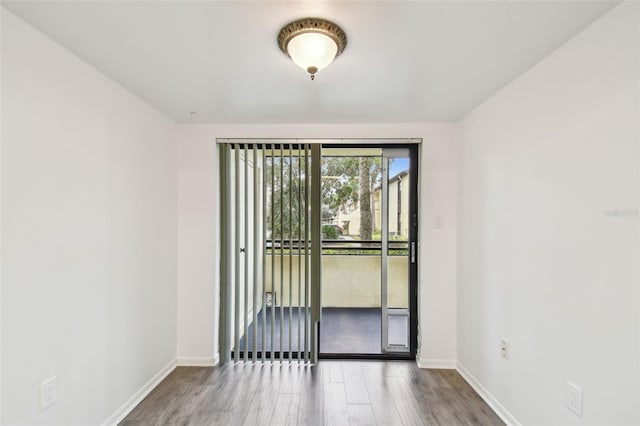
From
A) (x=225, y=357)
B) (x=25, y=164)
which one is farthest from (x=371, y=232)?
(x=25, y=164)

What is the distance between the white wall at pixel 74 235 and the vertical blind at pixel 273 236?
0.62m

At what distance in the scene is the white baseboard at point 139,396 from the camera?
1.99 m

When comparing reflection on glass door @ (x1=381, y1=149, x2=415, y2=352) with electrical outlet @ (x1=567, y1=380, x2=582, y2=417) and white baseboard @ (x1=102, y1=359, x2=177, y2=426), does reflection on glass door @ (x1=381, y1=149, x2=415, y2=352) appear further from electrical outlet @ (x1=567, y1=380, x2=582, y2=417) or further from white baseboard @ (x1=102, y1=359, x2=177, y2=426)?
white baseboard @ (x1=102, y1=359, x2=177, y2=426)

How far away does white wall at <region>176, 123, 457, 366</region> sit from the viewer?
2.86 meters

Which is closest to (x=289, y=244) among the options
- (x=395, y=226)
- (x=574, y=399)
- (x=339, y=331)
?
(x=395, y=226)

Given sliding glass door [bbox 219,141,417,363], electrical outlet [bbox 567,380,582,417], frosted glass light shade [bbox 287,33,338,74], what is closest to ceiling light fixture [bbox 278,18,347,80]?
frosted glass light shade [bbox 287,33,338,74]

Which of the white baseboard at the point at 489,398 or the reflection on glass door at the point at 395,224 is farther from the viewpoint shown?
the reflection on glass door at the point at 395,224

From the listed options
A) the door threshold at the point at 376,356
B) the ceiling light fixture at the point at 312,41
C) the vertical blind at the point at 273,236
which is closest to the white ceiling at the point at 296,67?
the ceiling light fixture at the point at 312,41

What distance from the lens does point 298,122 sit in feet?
9.37

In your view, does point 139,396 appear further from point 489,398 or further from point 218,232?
point 489,398

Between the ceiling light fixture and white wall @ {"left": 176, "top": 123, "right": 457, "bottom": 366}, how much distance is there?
1.37 meters

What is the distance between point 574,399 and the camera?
1506 millimetres

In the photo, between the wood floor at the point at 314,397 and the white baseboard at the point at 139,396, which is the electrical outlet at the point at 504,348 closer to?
the wood floor at the point at 314,397

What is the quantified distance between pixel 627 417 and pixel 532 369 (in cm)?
55
